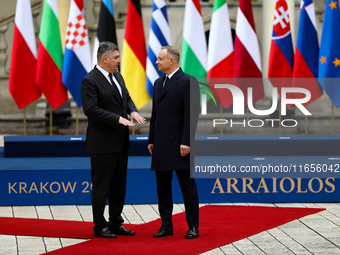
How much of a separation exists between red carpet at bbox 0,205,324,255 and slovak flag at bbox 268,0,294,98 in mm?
3192

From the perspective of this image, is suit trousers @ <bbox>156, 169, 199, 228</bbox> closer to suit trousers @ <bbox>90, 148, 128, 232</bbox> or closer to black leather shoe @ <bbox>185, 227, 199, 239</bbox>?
black leather shoe @ <bbox>185, 227, 199, 239</bbox>

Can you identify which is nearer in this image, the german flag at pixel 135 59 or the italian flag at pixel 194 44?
the italian flag at pixel 194 44

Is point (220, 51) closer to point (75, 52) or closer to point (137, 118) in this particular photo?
point (75, 52)

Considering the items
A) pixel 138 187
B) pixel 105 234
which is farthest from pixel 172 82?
pixel 138 187

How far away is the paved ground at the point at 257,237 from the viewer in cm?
366

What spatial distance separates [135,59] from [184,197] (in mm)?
4437

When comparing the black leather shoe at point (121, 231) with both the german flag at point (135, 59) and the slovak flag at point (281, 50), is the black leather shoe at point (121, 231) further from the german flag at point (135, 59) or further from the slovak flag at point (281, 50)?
the slovak flag at point (281, 50)

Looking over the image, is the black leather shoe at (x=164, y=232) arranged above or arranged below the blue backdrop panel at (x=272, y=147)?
below

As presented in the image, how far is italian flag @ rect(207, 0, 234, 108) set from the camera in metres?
7.83

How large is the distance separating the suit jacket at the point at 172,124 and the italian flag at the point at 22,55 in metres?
4.25

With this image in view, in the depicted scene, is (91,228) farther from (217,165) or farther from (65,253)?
(217,165)

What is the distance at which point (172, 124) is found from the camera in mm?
3930

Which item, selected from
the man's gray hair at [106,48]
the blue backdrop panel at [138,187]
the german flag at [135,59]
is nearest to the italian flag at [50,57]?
the german flag at [135,59]

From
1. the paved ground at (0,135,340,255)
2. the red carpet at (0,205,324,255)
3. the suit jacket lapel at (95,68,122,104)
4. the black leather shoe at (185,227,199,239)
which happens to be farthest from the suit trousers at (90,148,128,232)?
the black leather shoe at (185,227,199,239)
